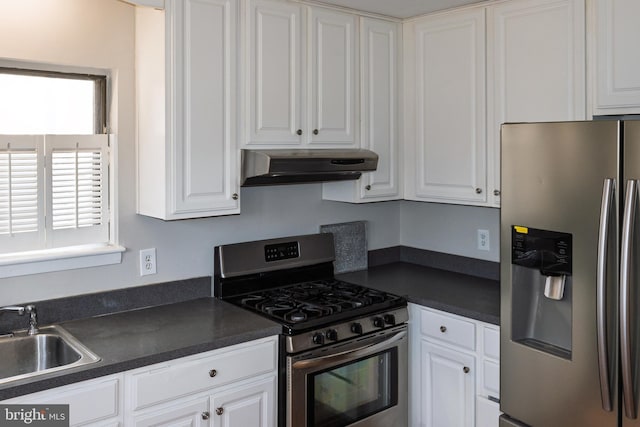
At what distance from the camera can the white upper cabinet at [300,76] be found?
271cm

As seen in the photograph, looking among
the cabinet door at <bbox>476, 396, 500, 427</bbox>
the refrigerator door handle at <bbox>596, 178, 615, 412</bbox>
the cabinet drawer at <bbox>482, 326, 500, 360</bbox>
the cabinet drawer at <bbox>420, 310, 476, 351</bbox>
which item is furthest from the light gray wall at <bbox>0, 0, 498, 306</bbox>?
the refrigerator door handle at <bbox>596, 178, 615, 412</bbox>

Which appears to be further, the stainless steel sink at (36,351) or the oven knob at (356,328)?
the oven knob at (356,328)

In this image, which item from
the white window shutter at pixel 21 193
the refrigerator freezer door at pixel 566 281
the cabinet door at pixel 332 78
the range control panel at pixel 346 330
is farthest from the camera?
the cabinet door at pixel 332 78

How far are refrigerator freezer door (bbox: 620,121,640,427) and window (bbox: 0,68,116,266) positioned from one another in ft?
6.59

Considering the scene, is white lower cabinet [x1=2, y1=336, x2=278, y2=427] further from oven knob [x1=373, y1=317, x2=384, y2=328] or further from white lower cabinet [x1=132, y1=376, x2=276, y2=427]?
oven knob [x1=373, y1=317, x2=384, y2=328]

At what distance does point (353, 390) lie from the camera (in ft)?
8.91

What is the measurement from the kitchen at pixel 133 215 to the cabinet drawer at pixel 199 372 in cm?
62

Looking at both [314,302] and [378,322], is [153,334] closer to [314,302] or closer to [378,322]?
[314,302]

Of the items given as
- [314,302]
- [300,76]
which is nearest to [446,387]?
[314,302]

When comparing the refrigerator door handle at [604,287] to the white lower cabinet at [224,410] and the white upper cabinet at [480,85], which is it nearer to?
the white upper cabinet at [480,85]

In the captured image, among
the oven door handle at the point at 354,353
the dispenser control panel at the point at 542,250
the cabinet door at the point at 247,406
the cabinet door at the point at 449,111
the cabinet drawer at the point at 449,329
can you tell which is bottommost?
the cabinet door at the point at 247,406

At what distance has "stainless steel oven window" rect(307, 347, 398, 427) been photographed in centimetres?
257

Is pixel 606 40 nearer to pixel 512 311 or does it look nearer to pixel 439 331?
pixel 512 311

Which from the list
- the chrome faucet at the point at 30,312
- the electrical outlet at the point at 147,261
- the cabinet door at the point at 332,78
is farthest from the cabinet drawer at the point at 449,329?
the chrome faucet at the point at 30,312
